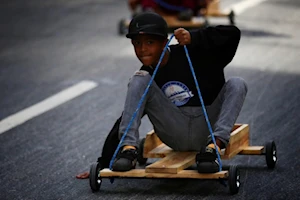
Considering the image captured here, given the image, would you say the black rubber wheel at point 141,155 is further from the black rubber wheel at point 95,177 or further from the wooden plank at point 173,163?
the black rubber wheel at point 95,177

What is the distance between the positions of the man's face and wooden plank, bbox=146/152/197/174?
0.63 metres

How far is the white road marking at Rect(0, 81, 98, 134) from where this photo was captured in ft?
29.1

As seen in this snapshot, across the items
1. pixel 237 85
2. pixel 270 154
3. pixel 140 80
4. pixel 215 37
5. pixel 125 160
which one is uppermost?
pixel 215 37

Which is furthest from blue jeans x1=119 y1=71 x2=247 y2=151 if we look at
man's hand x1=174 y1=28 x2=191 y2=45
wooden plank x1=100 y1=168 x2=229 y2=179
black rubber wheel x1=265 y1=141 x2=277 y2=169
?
black rubber wheel x1=265 y1=141 x2=277 y2=169

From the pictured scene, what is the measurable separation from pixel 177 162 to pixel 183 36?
2.61ft

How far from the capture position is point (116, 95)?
10055mm

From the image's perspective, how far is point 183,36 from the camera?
646cm

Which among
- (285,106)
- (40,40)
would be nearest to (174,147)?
(285,106)

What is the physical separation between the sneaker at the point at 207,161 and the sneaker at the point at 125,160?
1.33 ft

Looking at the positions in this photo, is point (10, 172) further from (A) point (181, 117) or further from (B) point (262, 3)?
(B) point (262, 3)

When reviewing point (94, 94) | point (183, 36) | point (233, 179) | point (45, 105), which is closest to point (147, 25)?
point (183, 36)

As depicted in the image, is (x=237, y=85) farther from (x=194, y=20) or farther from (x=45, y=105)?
(x=194, y=20)

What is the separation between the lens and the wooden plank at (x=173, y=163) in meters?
6.34

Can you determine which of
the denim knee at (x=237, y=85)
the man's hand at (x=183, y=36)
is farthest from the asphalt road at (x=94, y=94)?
the man's hand at (x=183, y=36)
